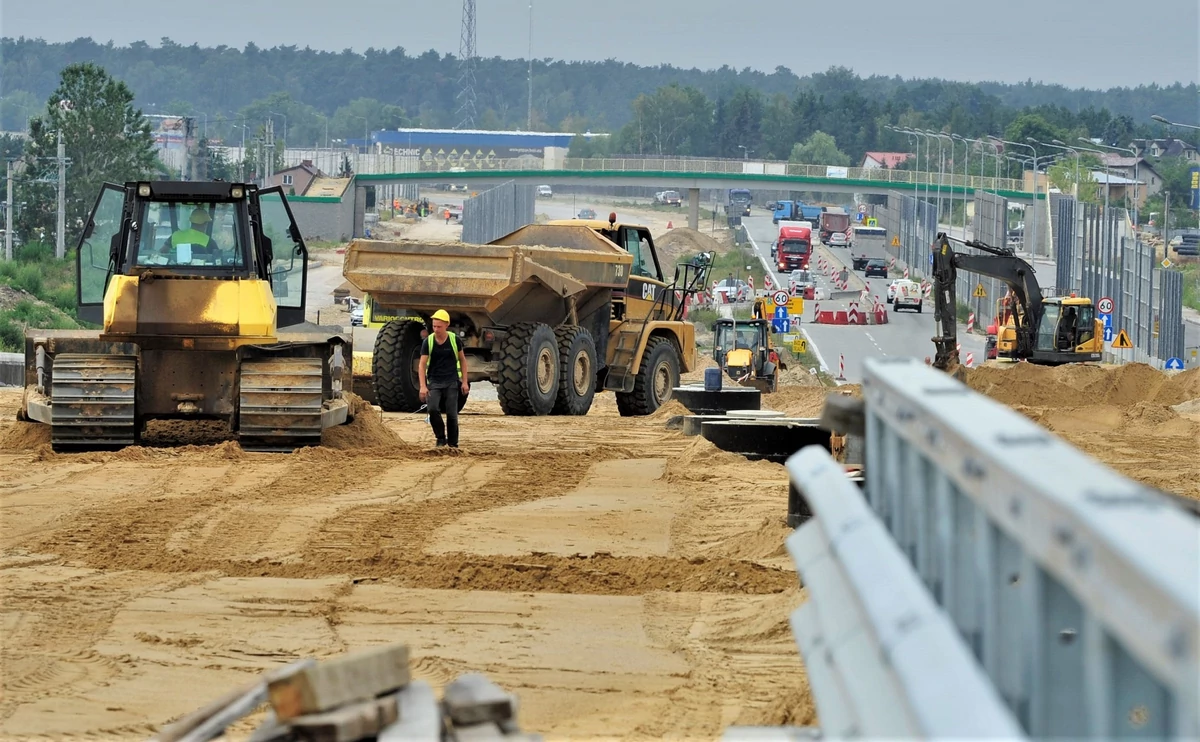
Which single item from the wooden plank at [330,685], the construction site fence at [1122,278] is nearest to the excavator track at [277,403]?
the wooden plank at [330,685]

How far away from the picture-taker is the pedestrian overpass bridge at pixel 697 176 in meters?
127

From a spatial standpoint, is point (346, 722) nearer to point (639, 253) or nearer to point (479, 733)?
point (479, 733)

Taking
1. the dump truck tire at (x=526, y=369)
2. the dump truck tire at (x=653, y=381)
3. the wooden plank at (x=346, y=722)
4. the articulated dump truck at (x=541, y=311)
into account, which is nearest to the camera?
the wooden plank at (x=346, y=722)

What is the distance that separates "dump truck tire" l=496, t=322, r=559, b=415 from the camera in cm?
2097

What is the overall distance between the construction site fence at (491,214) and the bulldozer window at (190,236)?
54.3 metres

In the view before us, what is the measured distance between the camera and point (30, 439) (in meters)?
16.0

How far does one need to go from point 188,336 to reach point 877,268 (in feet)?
301

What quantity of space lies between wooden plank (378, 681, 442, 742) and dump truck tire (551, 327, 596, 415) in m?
17.3

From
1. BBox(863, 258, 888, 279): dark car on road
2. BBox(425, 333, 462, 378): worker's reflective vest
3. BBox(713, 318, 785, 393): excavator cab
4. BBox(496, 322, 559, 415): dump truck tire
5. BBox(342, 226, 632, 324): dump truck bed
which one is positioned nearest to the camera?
BBox(425, 333, 462, 378): worker's reflective vest

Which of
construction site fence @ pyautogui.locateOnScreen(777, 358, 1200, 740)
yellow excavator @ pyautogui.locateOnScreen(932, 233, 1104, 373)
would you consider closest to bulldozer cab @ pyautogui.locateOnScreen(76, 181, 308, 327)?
construction site fence @ pyautogui.locateOnScreen(777, 358, 1200, 740)

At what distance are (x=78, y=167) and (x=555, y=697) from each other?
7708cm

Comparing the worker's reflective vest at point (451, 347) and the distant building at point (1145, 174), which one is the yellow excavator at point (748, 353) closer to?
the worker's reflective vest at point (451, 347)

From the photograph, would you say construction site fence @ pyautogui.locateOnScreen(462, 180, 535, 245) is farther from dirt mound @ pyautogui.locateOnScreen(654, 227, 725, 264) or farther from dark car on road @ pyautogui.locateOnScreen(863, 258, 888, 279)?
dirt mound @ pyautogui.locateOnScreen(654, 227, 725, 264)

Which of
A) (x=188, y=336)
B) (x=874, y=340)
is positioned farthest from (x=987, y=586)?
(x=874, y=340)
